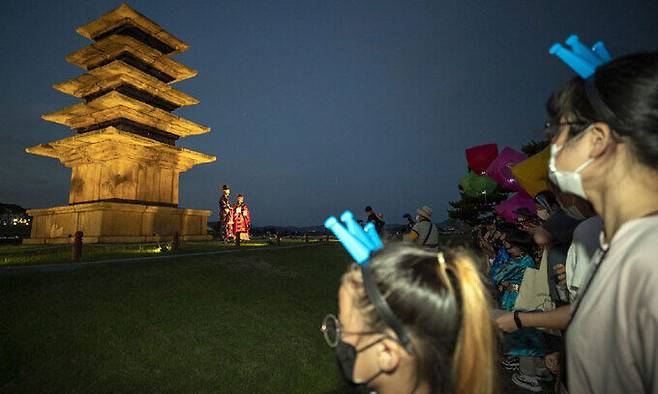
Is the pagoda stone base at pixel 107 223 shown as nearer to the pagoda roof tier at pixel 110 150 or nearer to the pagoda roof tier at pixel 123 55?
the pagoda roof tier at pixel 110 150

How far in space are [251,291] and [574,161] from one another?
7.32 meters

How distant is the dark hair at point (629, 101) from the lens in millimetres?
1175

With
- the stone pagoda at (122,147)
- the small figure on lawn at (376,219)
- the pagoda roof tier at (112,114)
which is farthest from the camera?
the pagoda roof tier at (112,114)

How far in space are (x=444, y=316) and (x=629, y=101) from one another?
1000 millimetres

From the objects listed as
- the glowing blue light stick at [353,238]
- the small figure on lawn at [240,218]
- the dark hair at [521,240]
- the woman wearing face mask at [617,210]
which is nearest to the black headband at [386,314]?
the glowing blue light stick at [353,238]

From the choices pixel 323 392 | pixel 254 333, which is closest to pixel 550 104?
pixel 323 392

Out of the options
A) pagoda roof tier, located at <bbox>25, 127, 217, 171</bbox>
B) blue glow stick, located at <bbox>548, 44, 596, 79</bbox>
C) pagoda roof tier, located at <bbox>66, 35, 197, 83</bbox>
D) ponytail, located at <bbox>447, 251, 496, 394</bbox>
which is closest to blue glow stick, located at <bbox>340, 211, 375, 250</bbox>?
ponytail, located at <bbox>447, 251, 496, 394</bbox>

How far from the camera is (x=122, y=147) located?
1554 centimetres

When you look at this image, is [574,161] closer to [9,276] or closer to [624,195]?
[624,195]

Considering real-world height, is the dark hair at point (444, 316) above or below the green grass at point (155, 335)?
above

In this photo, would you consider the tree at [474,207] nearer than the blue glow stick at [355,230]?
No

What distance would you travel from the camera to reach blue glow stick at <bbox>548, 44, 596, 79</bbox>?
1350mm

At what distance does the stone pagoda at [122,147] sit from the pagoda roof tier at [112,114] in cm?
5

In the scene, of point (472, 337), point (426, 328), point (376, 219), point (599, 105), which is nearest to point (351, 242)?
point (426, 328)
